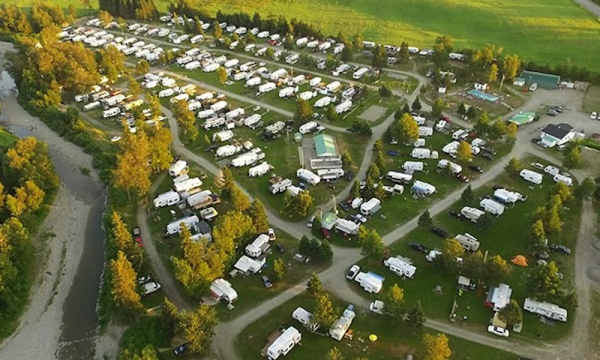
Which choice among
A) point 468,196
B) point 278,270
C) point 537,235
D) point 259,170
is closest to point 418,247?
point 468,196

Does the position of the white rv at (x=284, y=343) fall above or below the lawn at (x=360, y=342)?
above

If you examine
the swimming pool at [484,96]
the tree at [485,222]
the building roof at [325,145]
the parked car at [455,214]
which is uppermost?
the swimming pool at [484,96]

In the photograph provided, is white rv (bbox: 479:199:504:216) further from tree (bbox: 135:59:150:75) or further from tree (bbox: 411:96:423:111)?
tree (bbox: 135:59:150:75)

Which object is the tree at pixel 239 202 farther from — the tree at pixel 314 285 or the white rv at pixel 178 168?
the white rv at pixel 178 168

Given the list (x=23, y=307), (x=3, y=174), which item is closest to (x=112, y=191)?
(x=3, y=174)

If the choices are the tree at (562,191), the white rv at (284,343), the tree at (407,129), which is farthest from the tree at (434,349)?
the tree at (407,129)

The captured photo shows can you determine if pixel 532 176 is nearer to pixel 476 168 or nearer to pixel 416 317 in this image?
pixel 476 168

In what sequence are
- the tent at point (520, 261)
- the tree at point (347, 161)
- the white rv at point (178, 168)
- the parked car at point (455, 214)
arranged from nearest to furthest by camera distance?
the tent at point (520, 261), the parked car at point (455, 214), the white rv at point (178, 168), the tree at point (347, 161)
